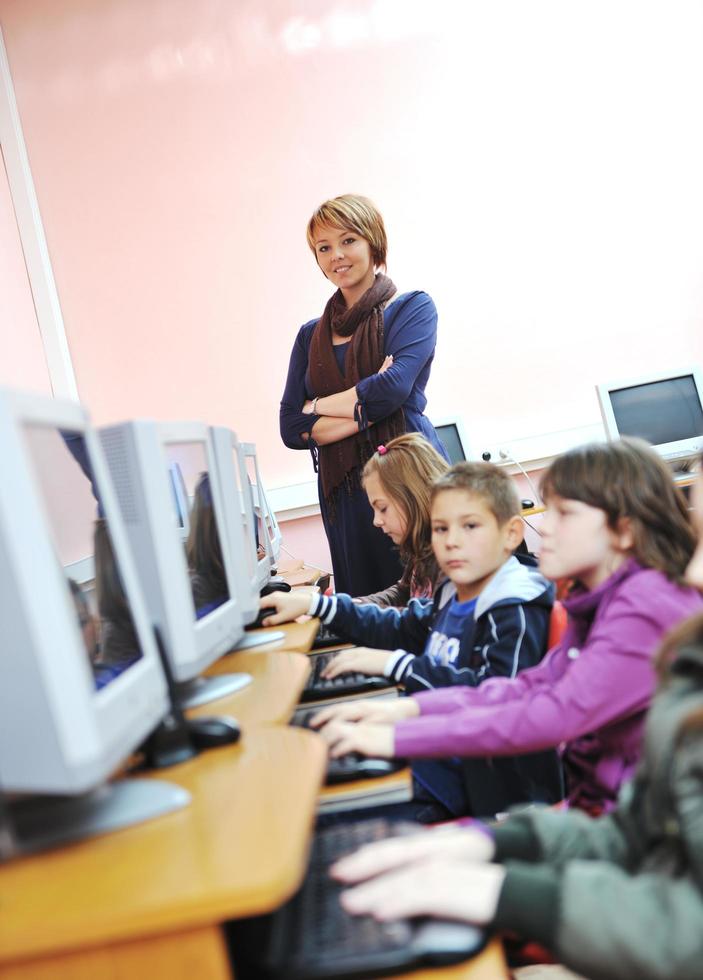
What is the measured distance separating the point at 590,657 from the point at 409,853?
454 millimetres

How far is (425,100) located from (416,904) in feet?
14.3

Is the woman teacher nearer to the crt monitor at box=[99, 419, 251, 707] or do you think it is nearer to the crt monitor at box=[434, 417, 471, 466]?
the crt monitor at box=[434, 417, 471, 466]

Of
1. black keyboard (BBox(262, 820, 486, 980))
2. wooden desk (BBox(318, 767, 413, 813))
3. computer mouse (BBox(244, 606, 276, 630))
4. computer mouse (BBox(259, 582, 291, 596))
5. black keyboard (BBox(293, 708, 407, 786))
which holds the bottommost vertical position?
black keyboard (BBox(262, 820, 486, 980))

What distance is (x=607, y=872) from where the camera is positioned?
865 millimetres

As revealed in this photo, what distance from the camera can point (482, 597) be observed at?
176 centimetres

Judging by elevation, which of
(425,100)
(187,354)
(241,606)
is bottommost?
(241,606)

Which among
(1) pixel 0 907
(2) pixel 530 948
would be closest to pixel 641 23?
(2) pixel 530 948

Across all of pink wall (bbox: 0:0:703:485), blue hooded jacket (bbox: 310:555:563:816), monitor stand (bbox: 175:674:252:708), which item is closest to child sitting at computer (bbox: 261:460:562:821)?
blue hooded jacket (bbox: 310:555:563:816)

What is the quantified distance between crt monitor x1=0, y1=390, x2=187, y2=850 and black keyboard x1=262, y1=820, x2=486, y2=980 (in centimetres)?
18

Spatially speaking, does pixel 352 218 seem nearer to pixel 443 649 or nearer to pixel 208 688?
pixel 443 649

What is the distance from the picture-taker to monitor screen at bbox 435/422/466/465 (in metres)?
3.92

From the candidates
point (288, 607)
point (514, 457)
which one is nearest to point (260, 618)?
point (288, 607)

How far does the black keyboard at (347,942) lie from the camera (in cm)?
82

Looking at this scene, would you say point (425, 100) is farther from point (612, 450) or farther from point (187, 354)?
point (612, 450)
